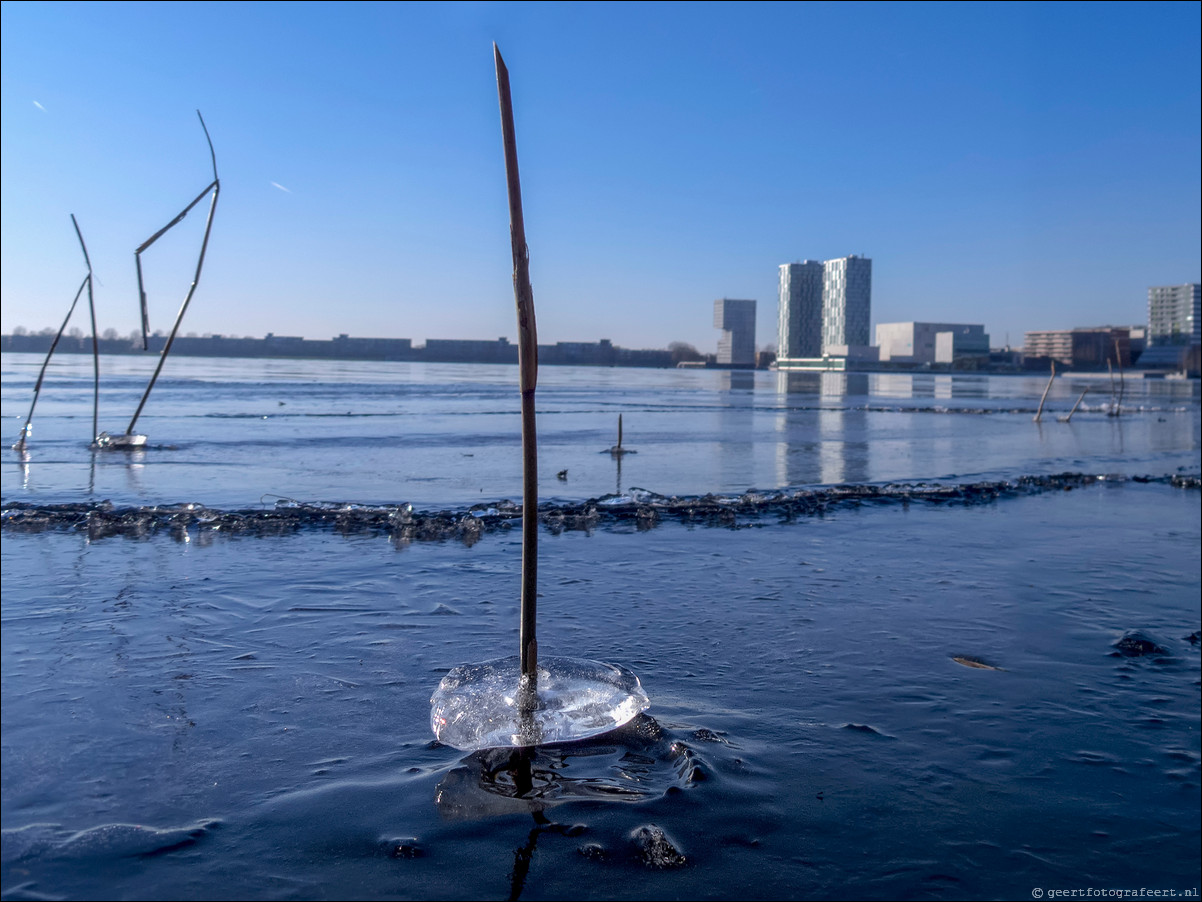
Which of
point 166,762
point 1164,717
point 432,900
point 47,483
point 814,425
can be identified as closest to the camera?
point 432,900

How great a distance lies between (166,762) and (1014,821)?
339 centimetres

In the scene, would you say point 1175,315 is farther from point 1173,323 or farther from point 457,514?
point 457,514

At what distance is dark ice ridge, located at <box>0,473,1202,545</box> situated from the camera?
30.7 feet

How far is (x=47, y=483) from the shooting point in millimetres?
13117

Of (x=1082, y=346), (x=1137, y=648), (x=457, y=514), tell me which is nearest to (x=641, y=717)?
(x=1137, y=648)

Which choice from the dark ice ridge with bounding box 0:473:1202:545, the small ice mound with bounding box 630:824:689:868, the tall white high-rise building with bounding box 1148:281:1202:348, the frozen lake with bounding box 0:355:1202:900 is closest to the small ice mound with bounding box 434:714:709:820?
the frozen lake with bounding box 0:355:1202:900

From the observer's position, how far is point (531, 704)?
3902mm

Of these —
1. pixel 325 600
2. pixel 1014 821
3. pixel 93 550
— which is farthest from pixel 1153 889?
pixel 93 550

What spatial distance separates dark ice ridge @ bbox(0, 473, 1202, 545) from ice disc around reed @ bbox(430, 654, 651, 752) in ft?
16.0

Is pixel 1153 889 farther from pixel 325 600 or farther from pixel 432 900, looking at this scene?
pixel 325 600

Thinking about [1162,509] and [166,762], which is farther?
[1162,509]

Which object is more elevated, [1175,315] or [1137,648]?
[1175,315]

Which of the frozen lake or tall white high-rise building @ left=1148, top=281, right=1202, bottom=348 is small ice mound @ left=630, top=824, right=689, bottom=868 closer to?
the frozen lake

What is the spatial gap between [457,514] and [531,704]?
6.93 meters
